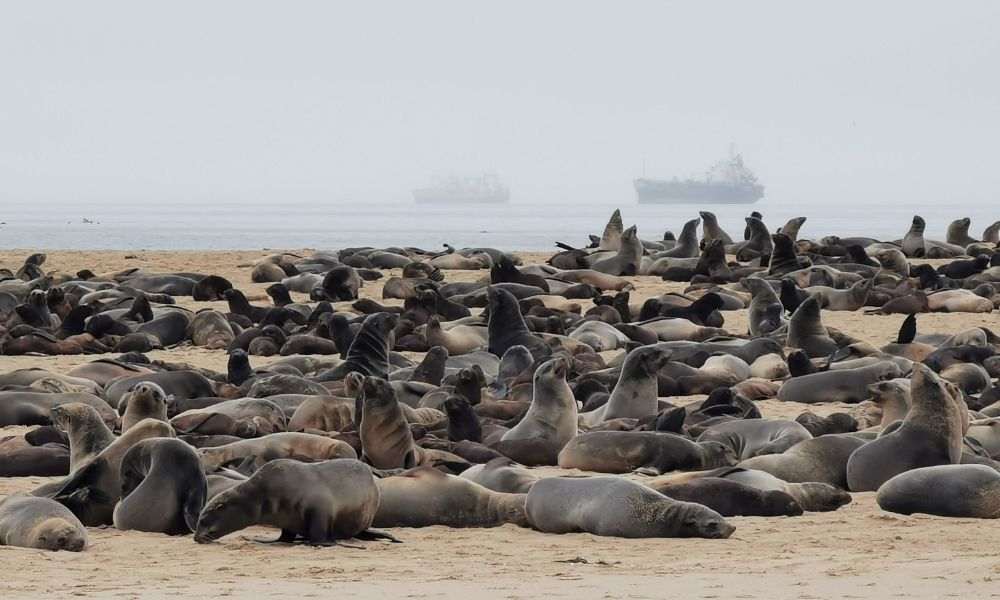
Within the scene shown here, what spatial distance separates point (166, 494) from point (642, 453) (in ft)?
7.84

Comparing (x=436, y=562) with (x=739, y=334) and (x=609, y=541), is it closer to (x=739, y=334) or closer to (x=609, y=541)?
(x=609, y=541)

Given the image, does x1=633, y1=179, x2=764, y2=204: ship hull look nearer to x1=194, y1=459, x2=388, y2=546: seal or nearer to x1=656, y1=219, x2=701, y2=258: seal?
x1=656, y1=219, x2=701, y2=258: seal

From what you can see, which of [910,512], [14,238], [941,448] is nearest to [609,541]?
[910,512]

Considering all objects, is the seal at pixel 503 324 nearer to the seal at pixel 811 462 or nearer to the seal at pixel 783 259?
the seal at pixel 811 462

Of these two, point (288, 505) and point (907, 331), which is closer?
point (288, 505)

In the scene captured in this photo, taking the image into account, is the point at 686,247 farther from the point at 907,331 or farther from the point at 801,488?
the point at 801,488

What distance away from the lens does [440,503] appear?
Answer: 576 centimetres

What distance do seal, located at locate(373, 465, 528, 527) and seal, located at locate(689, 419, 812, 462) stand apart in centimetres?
164

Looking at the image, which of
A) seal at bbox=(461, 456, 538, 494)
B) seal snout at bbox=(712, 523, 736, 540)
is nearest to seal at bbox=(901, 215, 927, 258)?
seal at bbox=(461, 456, 538, 494)

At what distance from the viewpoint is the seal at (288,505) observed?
5188 mm

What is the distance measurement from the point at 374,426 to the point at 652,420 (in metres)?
1.79

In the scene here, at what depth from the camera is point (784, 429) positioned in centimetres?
724

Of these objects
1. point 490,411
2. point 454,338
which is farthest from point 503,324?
point 490,411

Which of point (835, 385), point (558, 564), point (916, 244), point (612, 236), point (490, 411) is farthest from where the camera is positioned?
point (916, 244)
